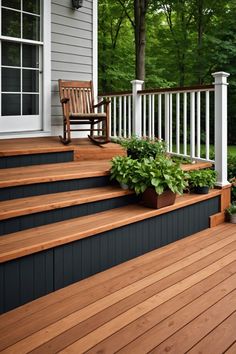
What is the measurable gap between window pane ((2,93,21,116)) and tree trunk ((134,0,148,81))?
4.22 m

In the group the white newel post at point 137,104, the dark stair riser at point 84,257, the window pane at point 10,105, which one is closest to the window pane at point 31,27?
the window pane at point 10,105

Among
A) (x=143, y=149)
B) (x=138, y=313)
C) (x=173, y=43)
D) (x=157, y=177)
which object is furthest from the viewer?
(x=173, y=43)

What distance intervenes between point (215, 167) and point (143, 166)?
1329 mm

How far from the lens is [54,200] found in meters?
3.35

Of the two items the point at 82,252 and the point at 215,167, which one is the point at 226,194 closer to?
the point at 215,167

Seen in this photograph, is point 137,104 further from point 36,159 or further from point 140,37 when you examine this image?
point 140,37

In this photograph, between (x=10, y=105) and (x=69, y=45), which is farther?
(x=69, y=45)

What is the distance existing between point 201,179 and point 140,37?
216 inches

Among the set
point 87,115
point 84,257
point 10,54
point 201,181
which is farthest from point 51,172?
point 10,54

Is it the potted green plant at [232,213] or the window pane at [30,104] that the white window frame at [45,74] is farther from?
the potted green plant at [232,213]

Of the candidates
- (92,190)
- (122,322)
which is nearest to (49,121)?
(92,190)

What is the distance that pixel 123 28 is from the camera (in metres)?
13.8

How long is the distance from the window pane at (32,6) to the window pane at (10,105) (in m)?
1.12

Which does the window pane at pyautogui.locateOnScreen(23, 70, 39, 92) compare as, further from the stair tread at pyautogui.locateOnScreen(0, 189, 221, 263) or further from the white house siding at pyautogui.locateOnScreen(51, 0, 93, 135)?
the stair tread at pyautogui.locateOnScreen(0, 189, 221, 263)
